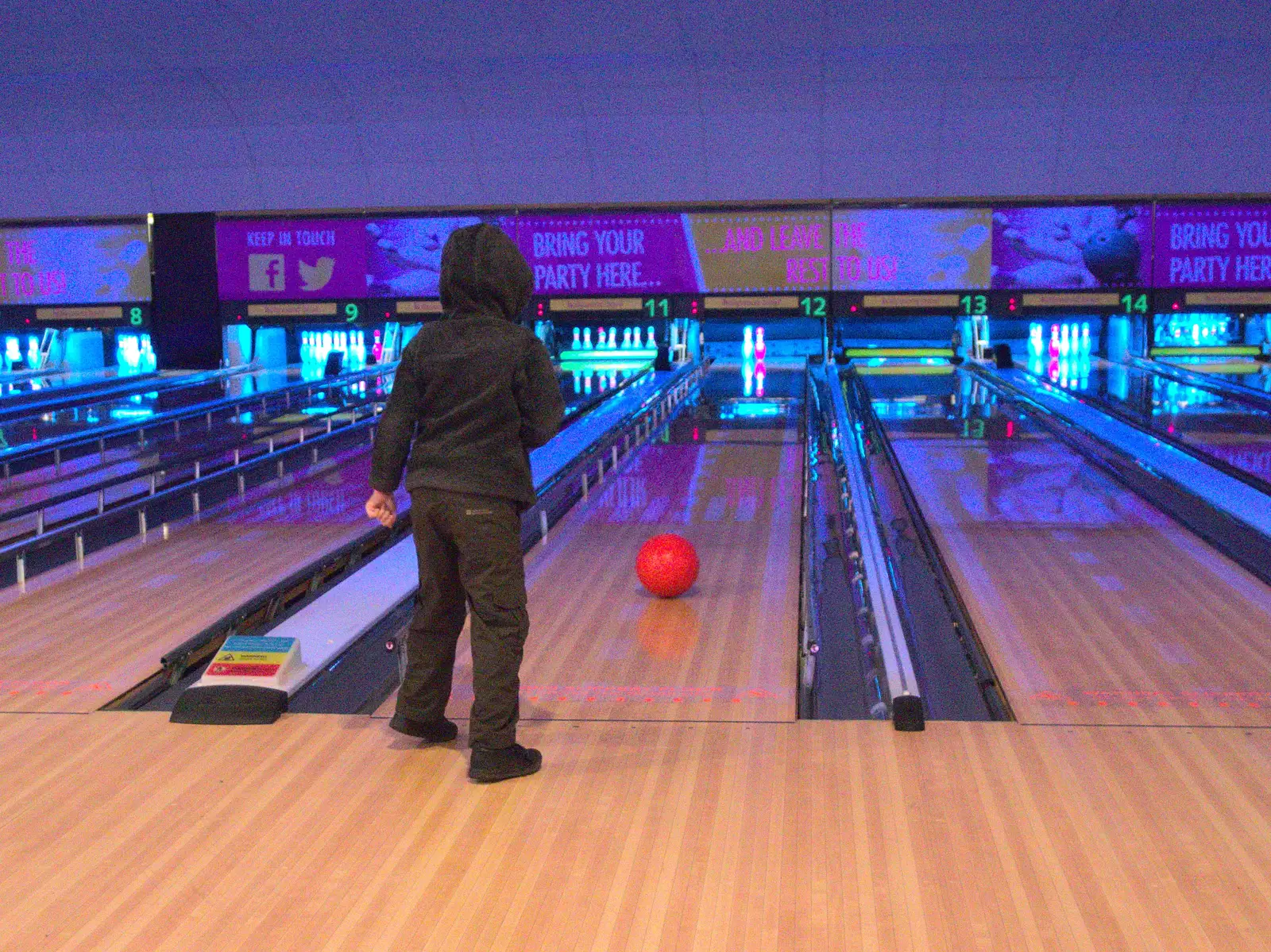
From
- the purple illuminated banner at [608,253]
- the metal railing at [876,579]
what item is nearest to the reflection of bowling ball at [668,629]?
the metal railing at [876,579]

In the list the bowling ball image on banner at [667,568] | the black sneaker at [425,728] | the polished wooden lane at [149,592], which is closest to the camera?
the black sneaker at [425,728]

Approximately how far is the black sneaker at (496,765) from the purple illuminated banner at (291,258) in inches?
374

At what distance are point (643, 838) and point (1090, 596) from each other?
2223 millimetres

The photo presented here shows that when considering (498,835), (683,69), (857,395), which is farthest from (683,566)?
(683,69)

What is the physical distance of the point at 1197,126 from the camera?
403 inches

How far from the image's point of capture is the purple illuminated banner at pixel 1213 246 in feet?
35.2

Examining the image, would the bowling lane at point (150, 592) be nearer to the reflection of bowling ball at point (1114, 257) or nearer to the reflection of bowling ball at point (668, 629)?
the reflection of bowling ball at point (668, 629)

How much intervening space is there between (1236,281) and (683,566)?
8635 mm

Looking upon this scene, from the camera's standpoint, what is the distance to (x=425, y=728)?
2.54m

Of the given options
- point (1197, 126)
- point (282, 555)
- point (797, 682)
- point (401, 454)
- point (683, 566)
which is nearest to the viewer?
point (401, 454)

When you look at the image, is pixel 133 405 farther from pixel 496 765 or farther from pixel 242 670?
pixel 496 765

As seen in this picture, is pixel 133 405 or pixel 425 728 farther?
pixel 133 405

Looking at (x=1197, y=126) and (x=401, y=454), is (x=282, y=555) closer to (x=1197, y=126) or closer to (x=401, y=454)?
(x=401, y=454)

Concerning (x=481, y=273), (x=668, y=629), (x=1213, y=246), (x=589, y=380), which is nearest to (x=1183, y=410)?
(x=1213, y=246)
